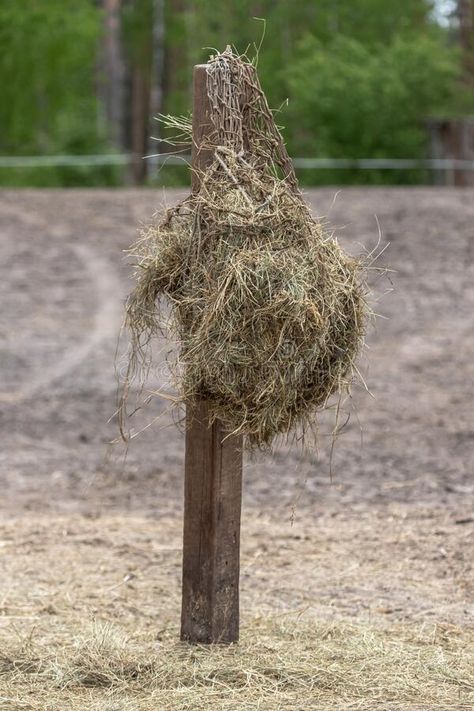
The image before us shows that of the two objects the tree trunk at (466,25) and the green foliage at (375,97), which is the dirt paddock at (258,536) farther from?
the tree trunk at (466,25)

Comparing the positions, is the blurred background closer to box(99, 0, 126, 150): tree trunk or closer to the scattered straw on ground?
box(99, 0, 126, 150): tree trunk

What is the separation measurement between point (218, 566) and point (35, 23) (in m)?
26.1

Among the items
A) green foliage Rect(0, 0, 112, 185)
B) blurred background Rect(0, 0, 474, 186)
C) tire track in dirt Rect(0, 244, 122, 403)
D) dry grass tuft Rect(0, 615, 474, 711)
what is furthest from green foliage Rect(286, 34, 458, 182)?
dry grass tuft Rect(0, 615, 474, 711)

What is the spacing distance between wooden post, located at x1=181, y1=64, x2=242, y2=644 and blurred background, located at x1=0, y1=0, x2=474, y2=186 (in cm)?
1788

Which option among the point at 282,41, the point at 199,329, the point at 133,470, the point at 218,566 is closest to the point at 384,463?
the point at 133,470

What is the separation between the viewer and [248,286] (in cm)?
433

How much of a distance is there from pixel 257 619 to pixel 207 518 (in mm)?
831

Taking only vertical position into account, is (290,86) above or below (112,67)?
below

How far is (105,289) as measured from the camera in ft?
46.7

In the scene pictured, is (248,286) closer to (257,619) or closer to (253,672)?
(253,672)

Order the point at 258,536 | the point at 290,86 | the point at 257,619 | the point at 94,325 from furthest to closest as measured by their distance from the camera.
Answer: the point at 290,86 < the point at 94,325 < the point at 258,536 < the point at 257,619

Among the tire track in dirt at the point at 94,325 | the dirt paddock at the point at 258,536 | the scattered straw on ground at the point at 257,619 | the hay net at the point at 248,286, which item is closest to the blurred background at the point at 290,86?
the tire track in dirt at the point at 94,325

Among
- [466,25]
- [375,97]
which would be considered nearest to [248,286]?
[375,97]

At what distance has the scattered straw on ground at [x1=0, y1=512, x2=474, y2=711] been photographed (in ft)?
14.7
